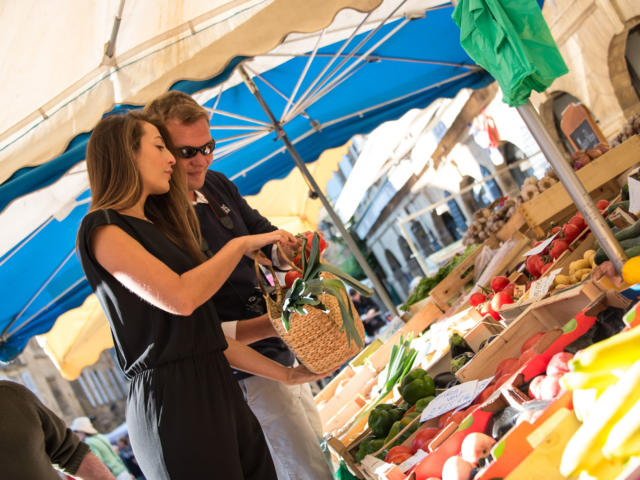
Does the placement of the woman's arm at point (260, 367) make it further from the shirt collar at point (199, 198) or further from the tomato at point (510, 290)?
the tomato at point (510, 290)

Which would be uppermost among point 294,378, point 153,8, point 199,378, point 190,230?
point 153,8

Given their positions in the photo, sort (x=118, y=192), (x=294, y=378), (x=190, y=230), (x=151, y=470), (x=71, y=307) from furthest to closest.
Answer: (x=71, y=307), (x=294, y=378), (x=190, y=230), (x=118, y=192), (x=151, y=470)

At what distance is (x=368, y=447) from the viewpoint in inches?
94.7

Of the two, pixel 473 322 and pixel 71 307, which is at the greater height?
pixel 71 307

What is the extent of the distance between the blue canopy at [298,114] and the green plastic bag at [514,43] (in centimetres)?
270

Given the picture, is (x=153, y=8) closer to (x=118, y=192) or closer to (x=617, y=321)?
(x=118, y=192)

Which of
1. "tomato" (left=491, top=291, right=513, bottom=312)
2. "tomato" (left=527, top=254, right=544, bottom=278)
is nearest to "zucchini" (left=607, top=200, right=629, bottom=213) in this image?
"tomato" (left=527, top=254, right=544, bottom=278)

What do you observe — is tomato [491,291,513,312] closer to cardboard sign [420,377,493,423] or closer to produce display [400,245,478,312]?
cardboard sign [420,377,493,423]

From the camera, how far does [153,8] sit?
2777mm

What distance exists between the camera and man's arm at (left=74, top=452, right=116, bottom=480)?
200 centimetres

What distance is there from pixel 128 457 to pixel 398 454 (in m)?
11.9

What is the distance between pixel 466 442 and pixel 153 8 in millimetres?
2454

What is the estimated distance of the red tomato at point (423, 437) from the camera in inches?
76.7

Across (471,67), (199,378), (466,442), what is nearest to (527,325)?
(466,442)
